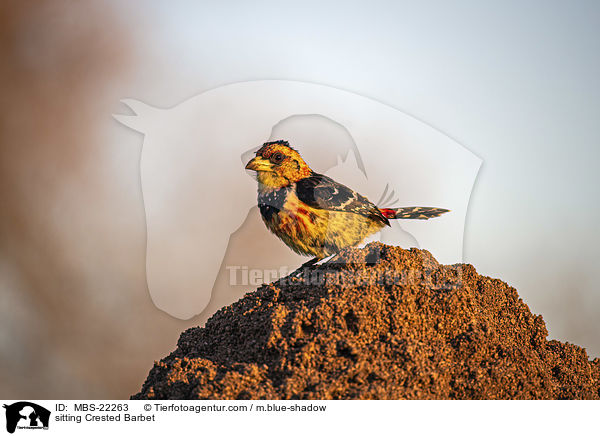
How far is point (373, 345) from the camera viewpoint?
108 centimetres

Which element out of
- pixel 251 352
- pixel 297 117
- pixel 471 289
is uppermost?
pixel 297 117

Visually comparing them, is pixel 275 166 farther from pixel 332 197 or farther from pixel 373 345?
pixel 373 345

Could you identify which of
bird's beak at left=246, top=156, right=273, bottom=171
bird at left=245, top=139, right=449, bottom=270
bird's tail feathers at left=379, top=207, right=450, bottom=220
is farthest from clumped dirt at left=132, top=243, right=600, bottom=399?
bird's beak at left=246, top=156, right=273, bottom=171

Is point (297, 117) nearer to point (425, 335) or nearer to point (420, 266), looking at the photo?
point (420, 266)

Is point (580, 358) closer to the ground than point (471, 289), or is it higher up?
closer to the ground
